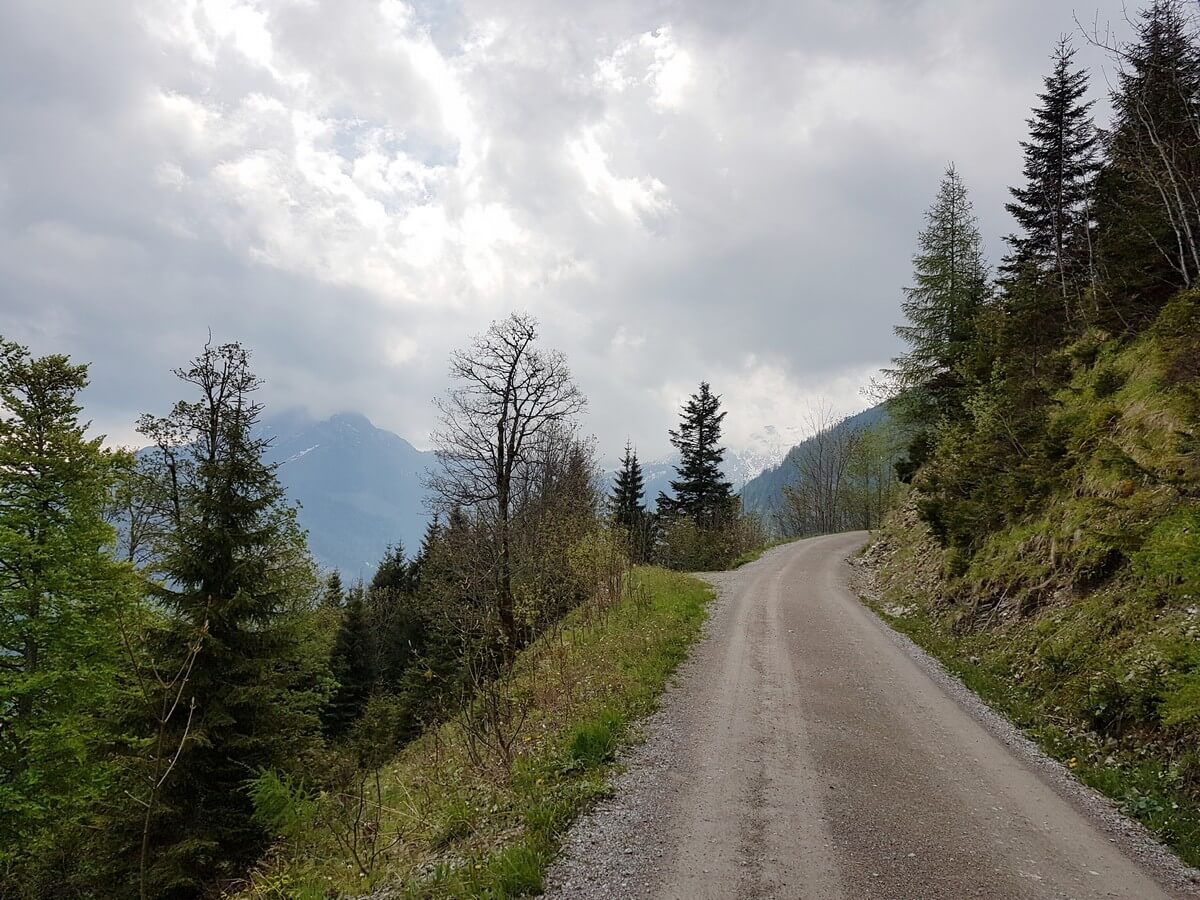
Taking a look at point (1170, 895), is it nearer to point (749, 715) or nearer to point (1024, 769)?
point (1024, 769)

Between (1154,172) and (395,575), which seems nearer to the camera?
(1154,172)

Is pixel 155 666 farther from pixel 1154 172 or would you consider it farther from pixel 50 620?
pixel 1154 172

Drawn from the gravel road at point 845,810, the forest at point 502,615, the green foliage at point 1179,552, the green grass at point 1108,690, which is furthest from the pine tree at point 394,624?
the green foliage at point 1179,552

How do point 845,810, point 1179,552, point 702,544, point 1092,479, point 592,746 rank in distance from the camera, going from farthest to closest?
point 702,544, point 1092,479, point 592,746, point 845,810, point 1179,552

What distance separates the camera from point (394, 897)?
5.36 metres

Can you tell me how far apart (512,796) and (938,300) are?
32.1 meters

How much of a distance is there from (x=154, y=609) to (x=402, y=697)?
58.3 ft

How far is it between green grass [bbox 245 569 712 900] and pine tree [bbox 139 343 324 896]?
7.00 feet

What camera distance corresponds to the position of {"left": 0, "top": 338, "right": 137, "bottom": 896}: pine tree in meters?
11.9

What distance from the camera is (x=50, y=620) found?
13023mm

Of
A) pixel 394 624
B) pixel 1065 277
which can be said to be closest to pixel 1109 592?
pixel 1065 277

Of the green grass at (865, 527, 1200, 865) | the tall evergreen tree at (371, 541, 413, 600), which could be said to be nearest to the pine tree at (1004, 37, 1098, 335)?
the green grass at (865, 527, 1200, 865)

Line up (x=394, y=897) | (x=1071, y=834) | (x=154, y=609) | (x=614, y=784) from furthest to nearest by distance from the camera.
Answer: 1. (x=154, y=609)
2. (x=614, y=784)
3. (x=1071, y=834)
4. (x=394, y=897)

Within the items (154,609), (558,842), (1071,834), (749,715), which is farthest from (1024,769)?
(154,609)
